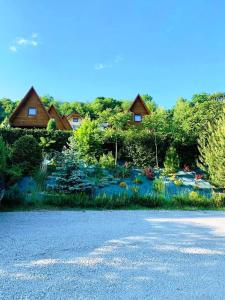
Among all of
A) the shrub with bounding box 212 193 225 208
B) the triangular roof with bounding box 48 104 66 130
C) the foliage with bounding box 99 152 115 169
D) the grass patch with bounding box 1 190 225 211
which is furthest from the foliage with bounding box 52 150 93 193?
the triangular roof with bounding box 48 104 66 130

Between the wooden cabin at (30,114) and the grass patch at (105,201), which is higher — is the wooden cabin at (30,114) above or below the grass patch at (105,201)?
above

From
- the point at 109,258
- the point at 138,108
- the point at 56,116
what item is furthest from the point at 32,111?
the point at 109,258

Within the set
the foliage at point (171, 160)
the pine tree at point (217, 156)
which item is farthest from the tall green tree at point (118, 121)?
the pine tree at point (217, 156)

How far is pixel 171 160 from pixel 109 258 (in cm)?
1085

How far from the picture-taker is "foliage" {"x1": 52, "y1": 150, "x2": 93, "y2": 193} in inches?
353

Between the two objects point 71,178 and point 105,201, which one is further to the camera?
point 71,178

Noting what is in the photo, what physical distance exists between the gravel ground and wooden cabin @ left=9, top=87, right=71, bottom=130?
2096cm

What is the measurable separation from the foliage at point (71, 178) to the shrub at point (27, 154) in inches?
94.7

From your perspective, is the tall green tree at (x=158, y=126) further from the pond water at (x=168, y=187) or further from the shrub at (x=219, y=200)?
the shrub at (x=219, y=200)

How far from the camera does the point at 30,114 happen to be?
26.7 m

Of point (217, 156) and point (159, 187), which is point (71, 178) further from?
point (217, 156)

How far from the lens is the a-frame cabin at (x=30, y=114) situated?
87.2 feet

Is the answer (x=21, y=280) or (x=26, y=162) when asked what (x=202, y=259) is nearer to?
(x=21, y=280)

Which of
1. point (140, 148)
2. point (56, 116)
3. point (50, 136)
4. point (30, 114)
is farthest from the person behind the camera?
point (56, 116)
